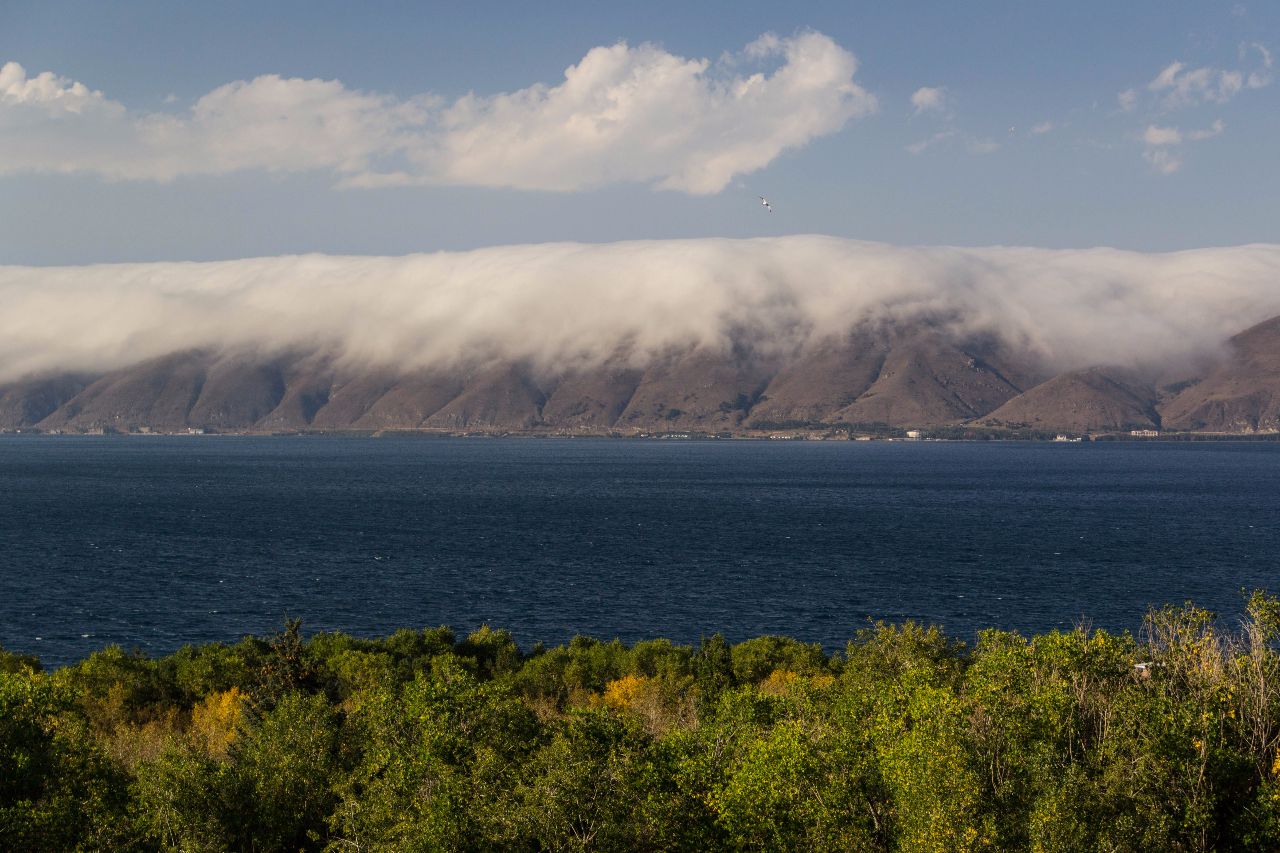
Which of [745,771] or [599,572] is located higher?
[745,771]

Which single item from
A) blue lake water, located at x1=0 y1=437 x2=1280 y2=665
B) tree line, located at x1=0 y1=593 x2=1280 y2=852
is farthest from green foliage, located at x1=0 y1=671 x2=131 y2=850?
blue lake water, located at x1=0 y1=437 x2=1280 y2=665

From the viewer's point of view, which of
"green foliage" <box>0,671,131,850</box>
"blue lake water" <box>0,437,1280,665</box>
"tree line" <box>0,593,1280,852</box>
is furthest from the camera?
"blue lake water" <box>0,437,1280,665</box>

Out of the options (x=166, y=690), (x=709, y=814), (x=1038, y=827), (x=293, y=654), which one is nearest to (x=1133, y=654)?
(x=1038, y=827)

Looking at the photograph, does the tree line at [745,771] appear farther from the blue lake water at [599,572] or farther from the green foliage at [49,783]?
the blue lake water at [599,572]

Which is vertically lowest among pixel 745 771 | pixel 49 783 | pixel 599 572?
pixel 599 572

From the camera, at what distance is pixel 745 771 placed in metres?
32.9

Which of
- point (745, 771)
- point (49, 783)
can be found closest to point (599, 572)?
point (745, 771)

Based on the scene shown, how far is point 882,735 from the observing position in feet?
117

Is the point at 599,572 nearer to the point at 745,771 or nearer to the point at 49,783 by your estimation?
the point at 745,771

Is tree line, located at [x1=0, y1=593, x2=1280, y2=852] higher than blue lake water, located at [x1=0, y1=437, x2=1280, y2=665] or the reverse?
higher

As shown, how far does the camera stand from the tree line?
30375 mm

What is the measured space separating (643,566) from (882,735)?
3795 inches

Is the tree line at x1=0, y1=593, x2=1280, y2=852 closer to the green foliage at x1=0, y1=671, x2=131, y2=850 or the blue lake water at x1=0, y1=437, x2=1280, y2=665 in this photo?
the green foliage at x1=0, y1=671, x2=131, y2=850

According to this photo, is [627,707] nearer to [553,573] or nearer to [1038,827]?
[1038,827]
